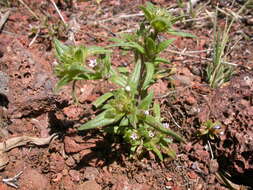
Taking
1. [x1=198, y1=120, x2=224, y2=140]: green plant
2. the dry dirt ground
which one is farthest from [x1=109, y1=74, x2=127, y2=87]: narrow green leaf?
[x1=198, y1=120, x2=224, y2=140]: green plant

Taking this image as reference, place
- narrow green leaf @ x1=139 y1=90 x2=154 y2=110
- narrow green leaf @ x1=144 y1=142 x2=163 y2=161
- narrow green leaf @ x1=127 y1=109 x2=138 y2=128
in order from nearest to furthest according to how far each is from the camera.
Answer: narrow green leaf @ x1=127 y1=109 x2=138 y2=128
narrow green leaf @ x1=139 y1=90 x2=154 y2=110
narrow green leaf @ x1=144 y1=142 x2=163 y2=161

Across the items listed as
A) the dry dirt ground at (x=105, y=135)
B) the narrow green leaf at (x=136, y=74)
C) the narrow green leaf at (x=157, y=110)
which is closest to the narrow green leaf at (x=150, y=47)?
the narrow green leaf at (x=136, y=74)

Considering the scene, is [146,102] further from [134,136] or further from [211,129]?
[211,129]

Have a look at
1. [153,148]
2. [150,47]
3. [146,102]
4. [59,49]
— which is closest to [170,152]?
[153,148]

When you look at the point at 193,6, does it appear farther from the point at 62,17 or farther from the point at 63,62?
the point at 63,62

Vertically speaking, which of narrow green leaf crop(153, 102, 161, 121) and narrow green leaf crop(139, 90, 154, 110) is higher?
narrow green leaf crop(139, 90, 154, 110)

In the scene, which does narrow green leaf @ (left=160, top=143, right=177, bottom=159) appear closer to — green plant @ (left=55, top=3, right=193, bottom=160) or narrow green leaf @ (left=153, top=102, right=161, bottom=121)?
green plant @ (left=55, top=3, right=193, bottom=160)

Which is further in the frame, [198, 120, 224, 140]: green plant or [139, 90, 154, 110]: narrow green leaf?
[198, 120, 224, 140]: green plant
